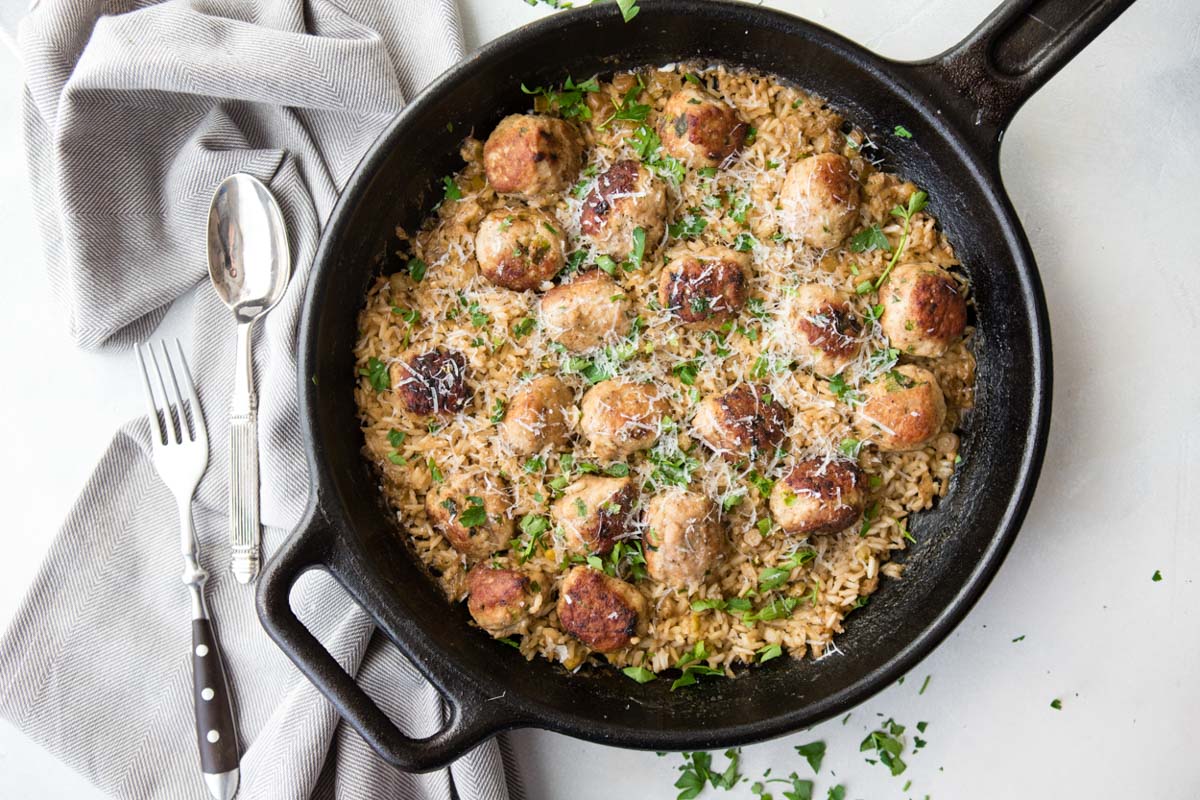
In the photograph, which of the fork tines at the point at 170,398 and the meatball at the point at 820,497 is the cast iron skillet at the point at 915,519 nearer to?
the meatball at the point at 820,497

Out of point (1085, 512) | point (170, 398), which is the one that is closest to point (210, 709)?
point (170, 398)

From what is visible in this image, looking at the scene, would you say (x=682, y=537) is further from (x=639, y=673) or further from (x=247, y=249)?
(x=247, y=249)

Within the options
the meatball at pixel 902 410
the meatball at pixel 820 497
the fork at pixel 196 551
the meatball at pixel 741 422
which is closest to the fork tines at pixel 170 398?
the fork at pixel 196 551

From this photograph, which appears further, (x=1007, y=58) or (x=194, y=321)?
(x=194, y=321)

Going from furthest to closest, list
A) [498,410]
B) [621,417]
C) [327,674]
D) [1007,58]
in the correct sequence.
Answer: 1. [498,410]
2. [621,417]
3. [1007,58]
4. [327,674]

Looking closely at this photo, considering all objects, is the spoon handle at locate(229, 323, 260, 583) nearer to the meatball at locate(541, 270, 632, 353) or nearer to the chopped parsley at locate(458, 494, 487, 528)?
the chopped parsley at locate(458, 494, 487, 528)

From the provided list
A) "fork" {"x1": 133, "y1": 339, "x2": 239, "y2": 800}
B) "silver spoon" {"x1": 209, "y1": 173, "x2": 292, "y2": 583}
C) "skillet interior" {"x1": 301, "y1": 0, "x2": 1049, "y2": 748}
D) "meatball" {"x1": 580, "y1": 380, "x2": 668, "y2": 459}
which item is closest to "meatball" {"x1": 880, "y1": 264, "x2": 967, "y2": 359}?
"skillet interior" {"x1": 301, "y1": 0, "x2": 1049, "y2": 748}
